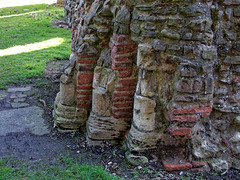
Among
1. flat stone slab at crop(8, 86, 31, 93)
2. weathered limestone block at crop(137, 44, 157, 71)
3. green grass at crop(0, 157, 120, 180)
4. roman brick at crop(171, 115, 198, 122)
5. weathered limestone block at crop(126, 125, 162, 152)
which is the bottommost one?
green grass at crop(0, 157, 120, 180)

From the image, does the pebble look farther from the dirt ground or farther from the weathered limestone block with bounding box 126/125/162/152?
the weathered limestone block with bounding box 126/125/162/152

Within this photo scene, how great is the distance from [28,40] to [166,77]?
7924mm

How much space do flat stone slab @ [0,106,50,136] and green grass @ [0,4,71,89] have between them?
1.37 m

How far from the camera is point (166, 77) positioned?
3.51 m

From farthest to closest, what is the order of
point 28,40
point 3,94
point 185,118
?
point 28,40, point 3,94, point 185,118

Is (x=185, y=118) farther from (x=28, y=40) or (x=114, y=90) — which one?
(x=28, y=40)

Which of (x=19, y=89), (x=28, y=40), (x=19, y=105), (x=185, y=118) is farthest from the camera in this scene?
(x=28, y=40)

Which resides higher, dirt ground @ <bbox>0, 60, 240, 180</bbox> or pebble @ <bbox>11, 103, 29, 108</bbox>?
pebble @ <bbox>11, 103, 29, 108</bbox>

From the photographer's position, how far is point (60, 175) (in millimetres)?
3486

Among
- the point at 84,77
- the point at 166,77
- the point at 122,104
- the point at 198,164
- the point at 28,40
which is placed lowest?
the point at 198,164

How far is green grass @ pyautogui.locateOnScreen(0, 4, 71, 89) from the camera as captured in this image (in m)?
7.11

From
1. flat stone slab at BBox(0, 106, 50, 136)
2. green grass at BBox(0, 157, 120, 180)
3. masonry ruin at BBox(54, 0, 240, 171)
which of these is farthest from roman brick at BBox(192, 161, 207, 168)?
flat stone slab at BBox(0, 106, 50, 136)

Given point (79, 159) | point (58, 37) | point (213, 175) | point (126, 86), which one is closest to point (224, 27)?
point (126, 86)

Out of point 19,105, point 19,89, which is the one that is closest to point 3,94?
point 19,89
